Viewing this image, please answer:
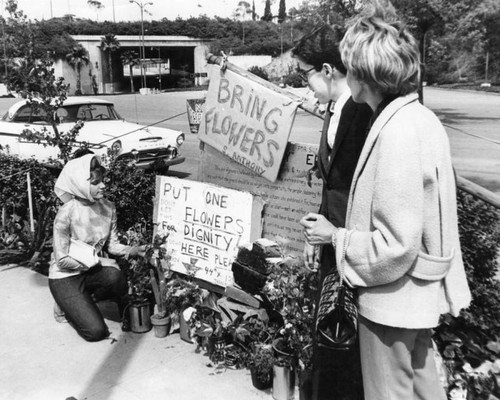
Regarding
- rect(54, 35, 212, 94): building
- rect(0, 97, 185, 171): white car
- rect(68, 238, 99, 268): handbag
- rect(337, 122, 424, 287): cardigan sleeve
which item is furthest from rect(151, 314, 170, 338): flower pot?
rect(54, 35, 212, 94): building

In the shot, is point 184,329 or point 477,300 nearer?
point 477,300

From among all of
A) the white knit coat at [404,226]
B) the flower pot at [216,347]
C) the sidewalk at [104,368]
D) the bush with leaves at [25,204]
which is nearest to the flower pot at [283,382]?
the sidewalk at [104,368]

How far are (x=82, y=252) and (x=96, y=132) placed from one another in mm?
6250

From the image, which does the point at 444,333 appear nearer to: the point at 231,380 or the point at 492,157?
the point at 231,380

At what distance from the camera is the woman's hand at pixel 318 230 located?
2.04 m

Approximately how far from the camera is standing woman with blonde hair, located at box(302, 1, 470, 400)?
1729 mm

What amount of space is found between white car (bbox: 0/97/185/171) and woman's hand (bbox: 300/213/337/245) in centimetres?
773

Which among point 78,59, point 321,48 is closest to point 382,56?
point 321,48

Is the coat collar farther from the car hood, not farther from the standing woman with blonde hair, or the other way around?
the car hood

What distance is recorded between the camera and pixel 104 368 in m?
3.54

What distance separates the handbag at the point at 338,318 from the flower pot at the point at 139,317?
2057 mm

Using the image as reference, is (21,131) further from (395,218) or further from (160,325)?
(395,218)

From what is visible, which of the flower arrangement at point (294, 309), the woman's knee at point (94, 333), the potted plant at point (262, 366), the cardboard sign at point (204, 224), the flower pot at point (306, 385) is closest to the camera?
the flower pot at point (306, 385)

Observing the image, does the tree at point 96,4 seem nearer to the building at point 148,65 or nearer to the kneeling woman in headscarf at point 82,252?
the building at point 148,65
